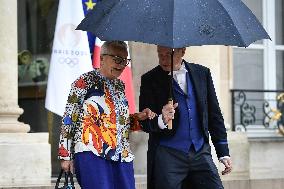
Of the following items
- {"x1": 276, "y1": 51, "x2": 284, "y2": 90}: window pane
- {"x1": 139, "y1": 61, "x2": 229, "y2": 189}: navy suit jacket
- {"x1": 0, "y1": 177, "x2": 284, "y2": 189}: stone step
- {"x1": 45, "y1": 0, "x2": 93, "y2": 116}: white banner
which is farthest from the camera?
{"x1": 276, "y1": 51, "x2": 284, "y2": 90}: window pane

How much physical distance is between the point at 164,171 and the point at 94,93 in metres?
0.74

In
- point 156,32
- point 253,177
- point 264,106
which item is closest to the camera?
point 156,32

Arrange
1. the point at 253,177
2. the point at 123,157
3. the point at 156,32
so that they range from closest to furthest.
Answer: the point at 156,32, the point at 123,157, the point at 253,177

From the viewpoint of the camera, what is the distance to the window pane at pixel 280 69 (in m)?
13.6

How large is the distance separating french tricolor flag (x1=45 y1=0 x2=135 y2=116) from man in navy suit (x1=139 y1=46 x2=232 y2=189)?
314cm

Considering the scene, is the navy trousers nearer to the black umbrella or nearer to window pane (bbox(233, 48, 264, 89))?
the black umbrella

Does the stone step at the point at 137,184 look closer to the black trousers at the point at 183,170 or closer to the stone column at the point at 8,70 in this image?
the stone column at the point at 8,70

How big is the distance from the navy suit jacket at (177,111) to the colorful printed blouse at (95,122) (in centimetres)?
22

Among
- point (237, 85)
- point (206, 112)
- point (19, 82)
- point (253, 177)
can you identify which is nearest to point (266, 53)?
point (237, 85)

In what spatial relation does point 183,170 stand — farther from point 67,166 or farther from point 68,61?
point 68,61

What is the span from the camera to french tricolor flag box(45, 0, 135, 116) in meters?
10.1

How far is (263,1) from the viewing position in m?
13.5

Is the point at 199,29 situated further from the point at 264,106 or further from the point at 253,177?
the point at 264,106

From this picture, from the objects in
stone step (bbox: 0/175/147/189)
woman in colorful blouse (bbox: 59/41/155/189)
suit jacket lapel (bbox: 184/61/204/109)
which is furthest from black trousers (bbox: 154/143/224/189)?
stone step (bbox: 0/175/147/189)
